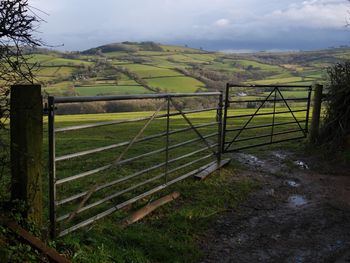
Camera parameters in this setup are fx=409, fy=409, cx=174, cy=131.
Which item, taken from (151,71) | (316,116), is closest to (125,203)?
(316,116)

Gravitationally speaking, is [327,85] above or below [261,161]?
above

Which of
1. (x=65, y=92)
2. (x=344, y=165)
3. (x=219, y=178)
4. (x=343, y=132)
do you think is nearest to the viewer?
(x=219, y=178)

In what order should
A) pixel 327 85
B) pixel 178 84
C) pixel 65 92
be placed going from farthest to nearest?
1. pixel 178 84
2. pixel 65 92
3. pixel 327 85

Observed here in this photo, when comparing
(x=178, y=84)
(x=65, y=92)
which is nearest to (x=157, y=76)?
(x=178, y=84)

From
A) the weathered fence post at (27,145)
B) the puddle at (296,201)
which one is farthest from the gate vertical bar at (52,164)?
the puddle at (296,201)

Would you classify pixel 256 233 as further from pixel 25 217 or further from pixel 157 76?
pixel 157 76

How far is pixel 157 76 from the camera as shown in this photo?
65.5 meters

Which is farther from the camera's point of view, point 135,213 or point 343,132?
point 343,132

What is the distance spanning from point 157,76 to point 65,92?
21.9 m

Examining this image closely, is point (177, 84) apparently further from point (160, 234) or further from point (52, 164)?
point (52, 164)

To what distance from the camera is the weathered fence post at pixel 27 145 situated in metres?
4.14

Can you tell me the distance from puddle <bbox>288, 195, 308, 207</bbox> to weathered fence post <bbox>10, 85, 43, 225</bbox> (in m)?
4.58

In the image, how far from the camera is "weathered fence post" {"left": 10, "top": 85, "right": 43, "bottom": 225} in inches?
163

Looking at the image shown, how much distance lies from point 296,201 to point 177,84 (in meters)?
53.3
